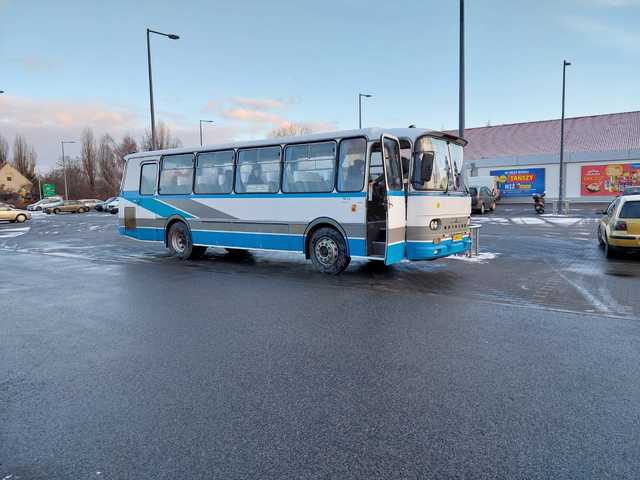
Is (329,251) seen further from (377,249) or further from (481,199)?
(481,199)

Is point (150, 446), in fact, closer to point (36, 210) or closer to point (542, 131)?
point (542, 131)

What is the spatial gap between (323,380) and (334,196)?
6.12 meters

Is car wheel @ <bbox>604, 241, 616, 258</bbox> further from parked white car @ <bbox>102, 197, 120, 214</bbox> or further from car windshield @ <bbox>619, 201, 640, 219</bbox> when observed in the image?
parked white car @ <bbox>102, 197, 120, 214</bbox>

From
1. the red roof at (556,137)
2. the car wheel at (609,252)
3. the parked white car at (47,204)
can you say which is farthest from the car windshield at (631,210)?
the parked white car at (47,204)

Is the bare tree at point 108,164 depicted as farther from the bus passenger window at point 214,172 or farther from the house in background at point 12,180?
the bus passenger window at point 214,172

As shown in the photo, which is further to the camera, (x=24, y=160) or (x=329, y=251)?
(x=24, y=160)

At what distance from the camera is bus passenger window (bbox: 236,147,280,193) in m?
11.4

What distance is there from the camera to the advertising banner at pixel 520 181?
149ft

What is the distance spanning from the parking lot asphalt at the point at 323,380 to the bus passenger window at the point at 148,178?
5.40 metres

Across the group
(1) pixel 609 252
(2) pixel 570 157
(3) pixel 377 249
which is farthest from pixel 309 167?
(2) pixel 570 157

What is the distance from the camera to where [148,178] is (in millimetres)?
14398

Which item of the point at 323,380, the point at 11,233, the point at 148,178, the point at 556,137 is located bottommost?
the point at 11,233

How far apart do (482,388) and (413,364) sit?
803mm

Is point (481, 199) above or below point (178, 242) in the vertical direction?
Answer: above
